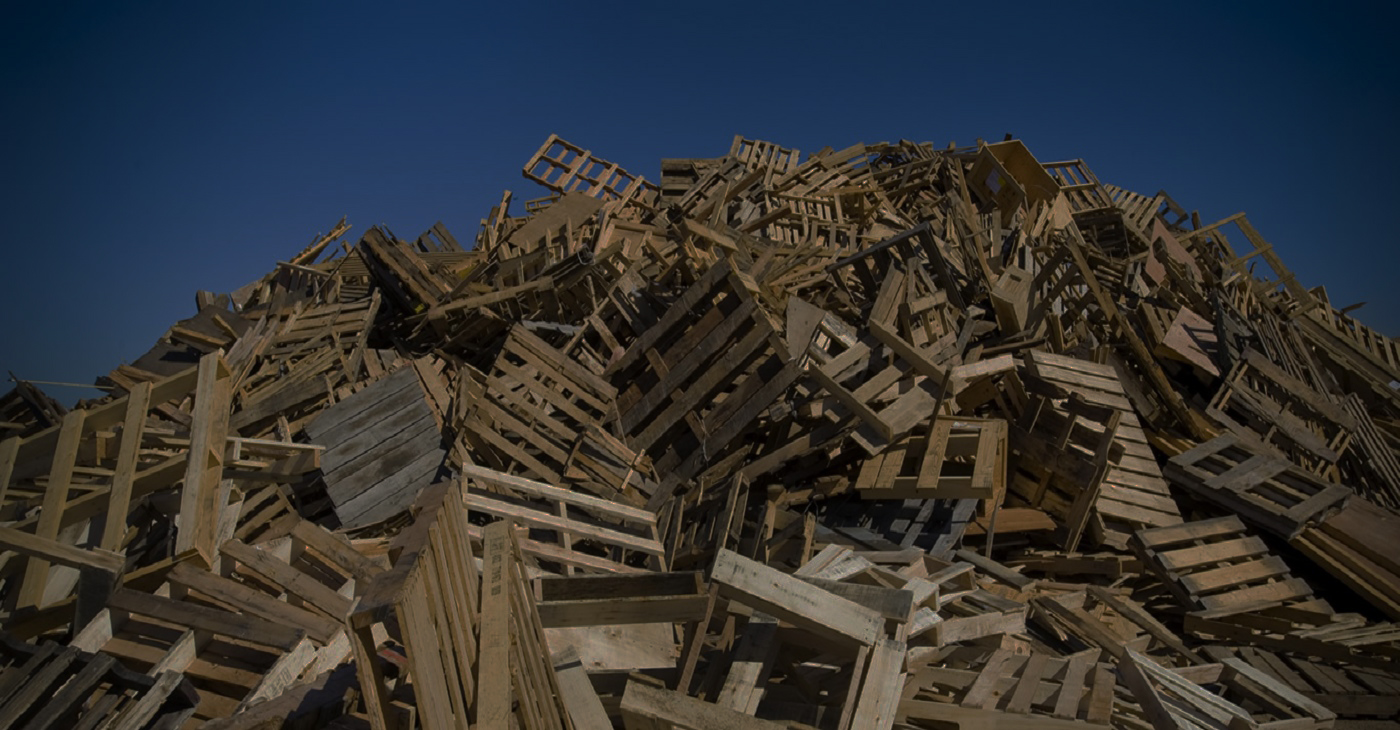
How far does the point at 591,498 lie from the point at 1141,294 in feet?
28.6

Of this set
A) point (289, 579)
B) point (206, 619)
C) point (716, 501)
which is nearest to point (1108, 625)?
point (716, 501)

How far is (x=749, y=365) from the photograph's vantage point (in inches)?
336

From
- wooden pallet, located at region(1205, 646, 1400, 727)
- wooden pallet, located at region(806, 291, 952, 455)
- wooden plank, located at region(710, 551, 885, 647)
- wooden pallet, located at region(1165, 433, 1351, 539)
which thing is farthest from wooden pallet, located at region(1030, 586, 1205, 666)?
wooden plank, located at region(710, 551, 885, 647)

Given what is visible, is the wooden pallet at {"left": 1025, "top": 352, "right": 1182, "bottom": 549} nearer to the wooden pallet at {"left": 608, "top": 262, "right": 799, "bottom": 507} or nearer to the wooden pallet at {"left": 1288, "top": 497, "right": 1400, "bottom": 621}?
the wooden pallet at {"left": 1288, "top": 497, "right": 1400, "bottom": 621}

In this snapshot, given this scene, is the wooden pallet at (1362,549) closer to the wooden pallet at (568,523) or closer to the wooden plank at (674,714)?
the wooden pallet at (568,523)

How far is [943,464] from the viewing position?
26.6ft

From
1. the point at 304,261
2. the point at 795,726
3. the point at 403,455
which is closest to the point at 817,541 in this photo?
the point at 795,726

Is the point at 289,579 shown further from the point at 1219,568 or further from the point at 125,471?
the point at 1219,568

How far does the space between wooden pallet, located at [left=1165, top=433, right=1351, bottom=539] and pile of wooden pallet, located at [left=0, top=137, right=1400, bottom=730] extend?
Result: 4 centimetres

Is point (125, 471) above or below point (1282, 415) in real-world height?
below

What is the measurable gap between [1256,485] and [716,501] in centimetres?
474

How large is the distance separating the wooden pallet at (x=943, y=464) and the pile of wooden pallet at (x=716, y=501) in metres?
0.03

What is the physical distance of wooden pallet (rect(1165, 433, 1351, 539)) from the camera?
26.4 ft

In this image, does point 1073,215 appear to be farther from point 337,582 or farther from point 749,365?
point 337,582
